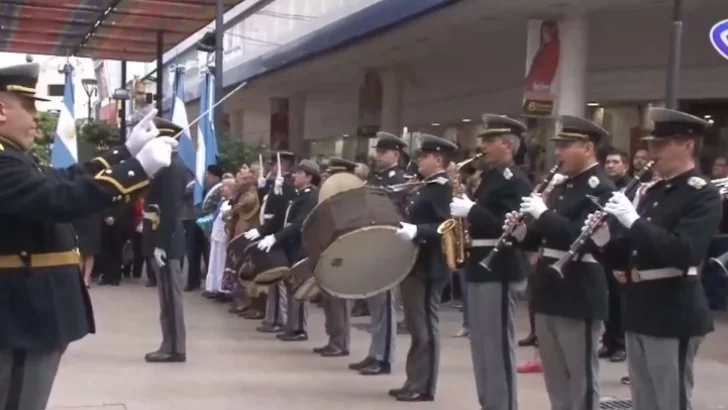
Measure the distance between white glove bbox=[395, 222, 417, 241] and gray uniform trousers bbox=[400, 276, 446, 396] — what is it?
628mm

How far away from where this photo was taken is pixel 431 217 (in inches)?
293

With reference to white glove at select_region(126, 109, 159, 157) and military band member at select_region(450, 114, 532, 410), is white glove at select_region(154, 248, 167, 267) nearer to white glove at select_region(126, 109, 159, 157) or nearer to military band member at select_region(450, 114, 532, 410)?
A: military band member at select_region(450, 114, 532, 410)

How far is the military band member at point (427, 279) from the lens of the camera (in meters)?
7.43

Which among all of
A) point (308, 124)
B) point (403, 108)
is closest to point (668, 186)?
point (403, 108)

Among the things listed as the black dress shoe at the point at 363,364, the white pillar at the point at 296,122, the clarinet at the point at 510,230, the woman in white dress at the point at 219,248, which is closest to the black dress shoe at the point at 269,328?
the woman in white dress at the point at 219,248

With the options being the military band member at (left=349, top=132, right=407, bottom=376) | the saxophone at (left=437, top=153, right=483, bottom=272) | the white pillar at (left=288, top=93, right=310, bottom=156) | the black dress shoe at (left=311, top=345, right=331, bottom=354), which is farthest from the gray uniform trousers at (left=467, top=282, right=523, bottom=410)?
the white pillar at (left=288, top=93, right=310, bottom=156)

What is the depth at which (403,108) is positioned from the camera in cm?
2202

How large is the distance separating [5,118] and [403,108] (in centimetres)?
1796

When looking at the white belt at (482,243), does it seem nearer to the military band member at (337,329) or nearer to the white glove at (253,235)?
the military band member at (337,329)

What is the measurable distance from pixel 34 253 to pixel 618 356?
621cm

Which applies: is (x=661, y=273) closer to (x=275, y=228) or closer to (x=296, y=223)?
(x=296, y=223)

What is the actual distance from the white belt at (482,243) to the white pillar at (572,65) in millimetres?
8657

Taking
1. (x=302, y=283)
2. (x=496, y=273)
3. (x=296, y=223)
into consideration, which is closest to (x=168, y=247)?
(x=302, y=283)

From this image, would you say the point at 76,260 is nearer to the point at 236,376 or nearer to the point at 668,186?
the point at 668,186
